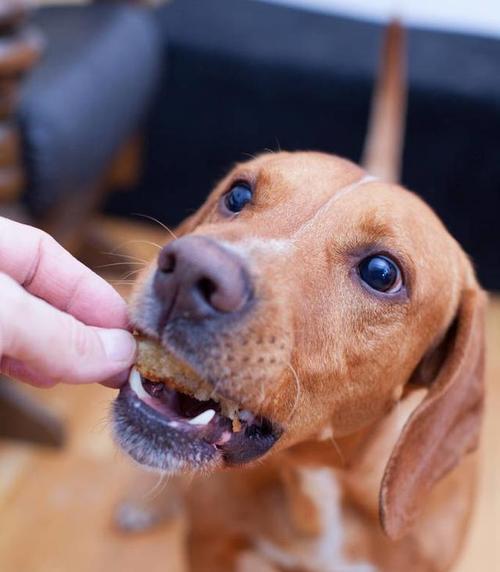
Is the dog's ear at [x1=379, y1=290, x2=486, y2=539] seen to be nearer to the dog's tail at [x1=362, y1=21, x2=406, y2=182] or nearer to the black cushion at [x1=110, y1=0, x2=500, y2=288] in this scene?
the dog's tail at [x1=362, y1=21, x2=406, y2=182]

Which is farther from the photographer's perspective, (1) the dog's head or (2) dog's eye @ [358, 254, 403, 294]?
(2) dog's eye @ [358, 254, 403, 294]

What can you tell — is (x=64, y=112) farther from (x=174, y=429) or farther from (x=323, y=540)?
(x=323, y=540)

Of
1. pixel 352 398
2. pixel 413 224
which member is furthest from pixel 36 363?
pixel 413 224

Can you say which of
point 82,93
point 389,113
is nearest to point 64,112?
point 82,93

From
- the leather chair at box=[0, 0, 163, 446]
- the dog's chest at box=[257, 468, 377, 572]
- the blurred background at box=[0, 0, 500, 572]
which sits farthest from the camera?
the blurred background at box=[0, 0, 500, 572]

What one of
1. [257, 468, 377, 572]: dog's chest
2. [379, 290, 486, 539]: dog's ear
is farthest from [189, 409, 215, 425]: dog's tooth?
[257, 468, 377, 572]: dog's chest

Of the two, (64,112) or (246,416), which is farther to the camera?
(64,112)
